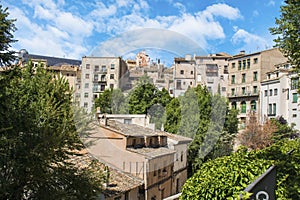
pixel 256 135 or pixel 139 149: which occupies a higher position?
pixel 139 149

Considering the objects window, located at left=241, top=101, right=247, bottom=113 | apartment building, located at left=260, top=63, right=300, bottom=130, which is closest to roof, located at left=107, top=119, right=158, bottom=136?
apartment building, located at left=260, top=63, right=300, bottom=130

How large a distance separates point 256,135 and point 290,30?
1070 inches

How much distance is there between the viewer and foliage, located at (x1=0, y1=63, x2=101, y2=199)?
8.17 m

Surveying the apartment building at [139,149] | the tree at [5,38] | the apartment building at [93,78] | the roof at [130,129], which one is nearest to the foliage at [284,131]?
the apartment building at [139,149]

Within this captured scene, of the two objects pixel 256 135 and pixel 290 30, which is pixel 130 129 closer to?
pixel 290 30

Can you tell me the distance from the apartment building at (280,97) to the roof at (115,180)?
78.8ft

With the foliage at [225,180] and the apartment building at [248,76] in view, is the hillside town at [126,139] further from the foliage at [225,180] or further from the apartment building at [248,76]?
the apartment building at [248,76]

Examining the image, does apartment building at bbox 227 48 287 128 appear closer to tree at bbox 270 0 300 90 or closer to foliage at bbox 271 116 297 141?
foliage at bbox 271 116 297 141

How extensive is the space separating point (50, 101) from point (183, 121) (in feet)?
18.9

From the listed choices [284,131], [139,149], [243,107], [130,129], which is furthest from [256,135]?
[130,129]

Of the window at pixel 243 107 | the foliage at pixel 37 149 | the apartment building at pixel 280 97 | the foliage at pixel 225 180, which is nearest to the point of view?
the foliage at pixel 225 180

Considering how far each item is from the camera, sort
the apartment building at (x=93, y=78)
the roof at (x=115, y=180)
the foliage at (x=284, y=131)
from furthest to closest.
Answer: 1. the foliage at (x=284, y=131)
2. the roof at (x=115, y=180)
3. the apartment building at (x=93, y=78)

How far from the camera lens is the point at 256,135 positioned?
114 ft

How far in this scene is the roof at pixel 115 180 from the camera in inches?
502
